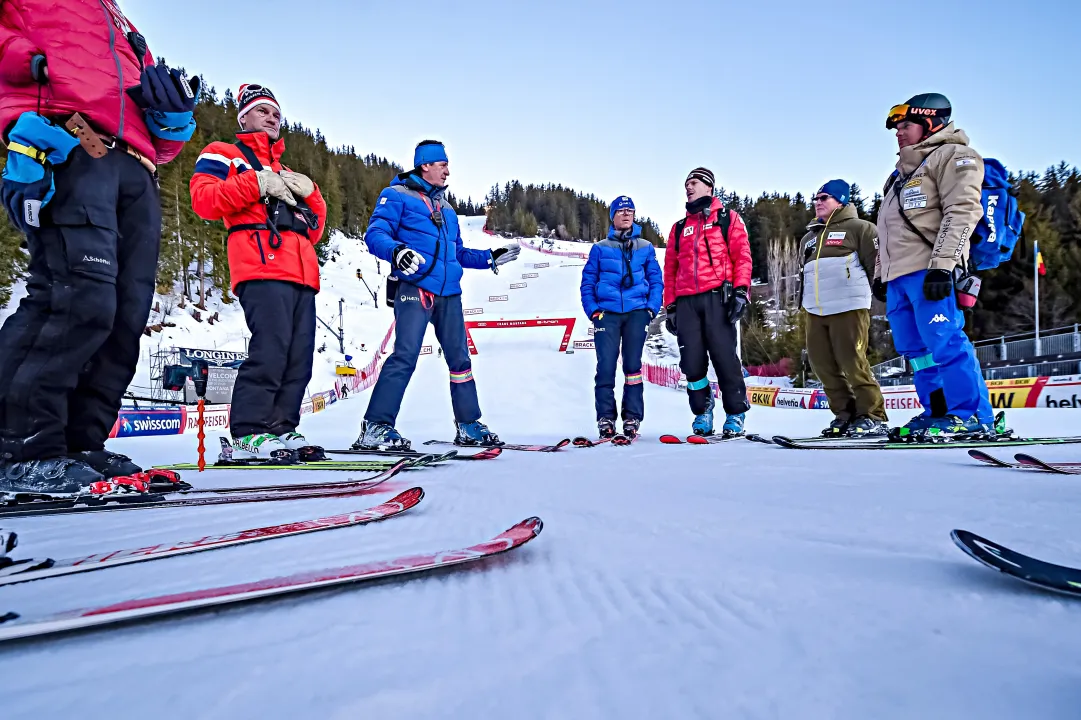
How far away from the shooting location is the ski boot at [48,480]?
5.97 ft

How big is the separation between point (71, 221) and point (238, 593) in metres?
1.85

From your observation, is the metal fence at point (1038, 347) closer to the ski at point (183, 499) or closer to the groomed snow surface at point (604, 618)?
the groomed snow surface at point (604, 618)

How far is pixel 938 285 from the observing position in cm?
322

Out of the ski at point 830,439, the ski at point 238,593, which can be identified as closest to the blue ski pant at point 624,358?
the ski at point 830,439

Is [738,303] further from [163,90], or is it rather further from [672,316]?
[163,90]

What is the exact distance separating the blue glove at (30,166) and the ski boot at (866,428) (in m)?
4.73

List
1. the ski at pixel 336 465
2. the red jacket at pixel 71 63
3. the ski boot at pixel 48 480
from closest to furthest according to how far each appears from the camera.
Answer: the ski boot at pixel 48 480 → the red jacket at pixel 71 63 → the ski at pixel 336 465

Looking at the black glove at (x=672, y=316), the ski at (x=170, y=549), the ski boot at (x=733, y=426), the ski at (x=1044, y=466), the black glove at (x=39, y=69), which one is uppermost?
the black glove at (x=39, y=69)

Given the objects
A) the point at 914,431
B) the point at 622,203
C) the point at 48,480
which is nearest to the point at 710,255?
the point at 622,203

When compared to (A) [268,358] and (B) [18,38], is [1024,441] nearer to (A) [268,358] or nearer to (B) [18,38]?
(A) [268,358]

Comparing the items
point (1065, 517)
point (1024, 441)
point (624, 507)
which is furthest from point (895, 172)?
point (624, 507)

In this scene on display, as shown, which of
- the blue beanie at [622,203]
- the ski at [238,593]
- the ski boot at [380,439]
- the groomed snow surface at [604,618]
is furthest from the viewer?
the blue beanie at [622,203]

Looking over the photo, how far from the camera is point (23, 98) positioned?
1.94 metres

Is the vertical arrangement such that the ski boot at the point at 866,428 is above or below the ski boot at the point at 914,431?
below
